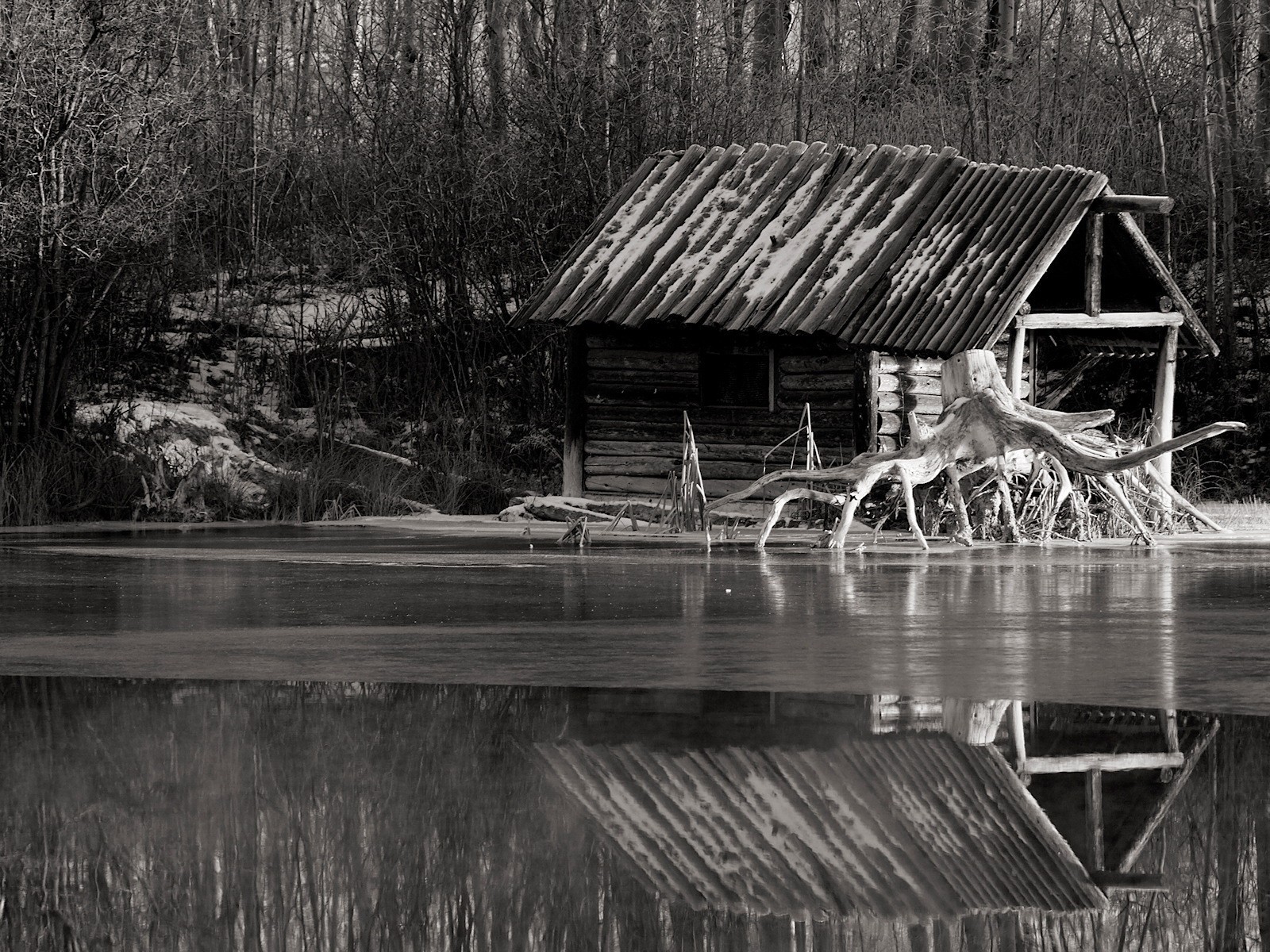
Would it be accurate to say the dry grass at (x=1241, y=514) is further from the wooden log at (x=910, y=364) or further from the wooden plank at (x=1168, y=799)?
the wooden plank at (x=1168, y=799)

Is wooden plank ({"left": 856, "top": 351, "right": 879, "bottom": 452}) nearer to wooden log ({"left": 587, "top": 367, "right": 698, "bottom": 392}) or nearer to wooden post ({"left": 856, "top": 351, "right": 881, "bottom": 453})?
wooden post ({"left": 856, "top": 351, "right": 881, "bottom": 453})

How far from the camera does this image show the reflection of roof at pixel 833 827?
15.0 ft

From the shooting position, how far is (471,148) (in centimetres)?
3019

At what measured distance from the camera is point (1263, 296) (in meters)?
30.7

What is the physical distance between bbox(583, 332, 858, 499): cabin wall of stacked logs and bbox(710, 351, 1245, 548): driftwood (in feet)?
10.4

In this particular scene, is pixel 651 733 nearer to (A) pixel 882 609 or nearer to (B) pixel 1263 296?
(A) pixel 882 609

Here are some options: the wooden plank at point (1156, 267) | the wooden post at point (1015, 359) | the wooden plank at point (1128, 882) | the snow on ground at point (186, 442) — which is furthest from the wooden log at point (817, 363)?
the wooden plank at point (1128, 882)

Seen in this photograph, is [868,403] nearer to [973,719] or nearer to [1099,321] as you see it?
[1099,321]

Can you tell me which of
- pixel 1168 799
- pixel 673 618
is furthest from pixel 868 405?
pixel 1168 799

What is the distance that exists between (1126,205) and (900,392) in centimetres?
357

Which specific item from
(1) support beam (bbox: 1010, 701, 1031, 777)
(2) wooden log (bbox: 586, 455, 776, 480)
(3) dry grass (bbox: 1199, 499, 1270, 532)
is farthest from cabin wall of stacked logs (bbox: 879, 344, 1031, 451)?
(1) support beam (bbox: 1010, 701, 1031, 777)

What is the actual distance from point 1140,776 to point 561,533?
1473 cm

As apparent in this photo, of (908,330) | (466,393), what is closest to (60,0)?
(466,393)

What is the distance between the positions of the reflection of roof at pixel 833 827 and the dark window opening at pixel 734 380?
54.9 ft
